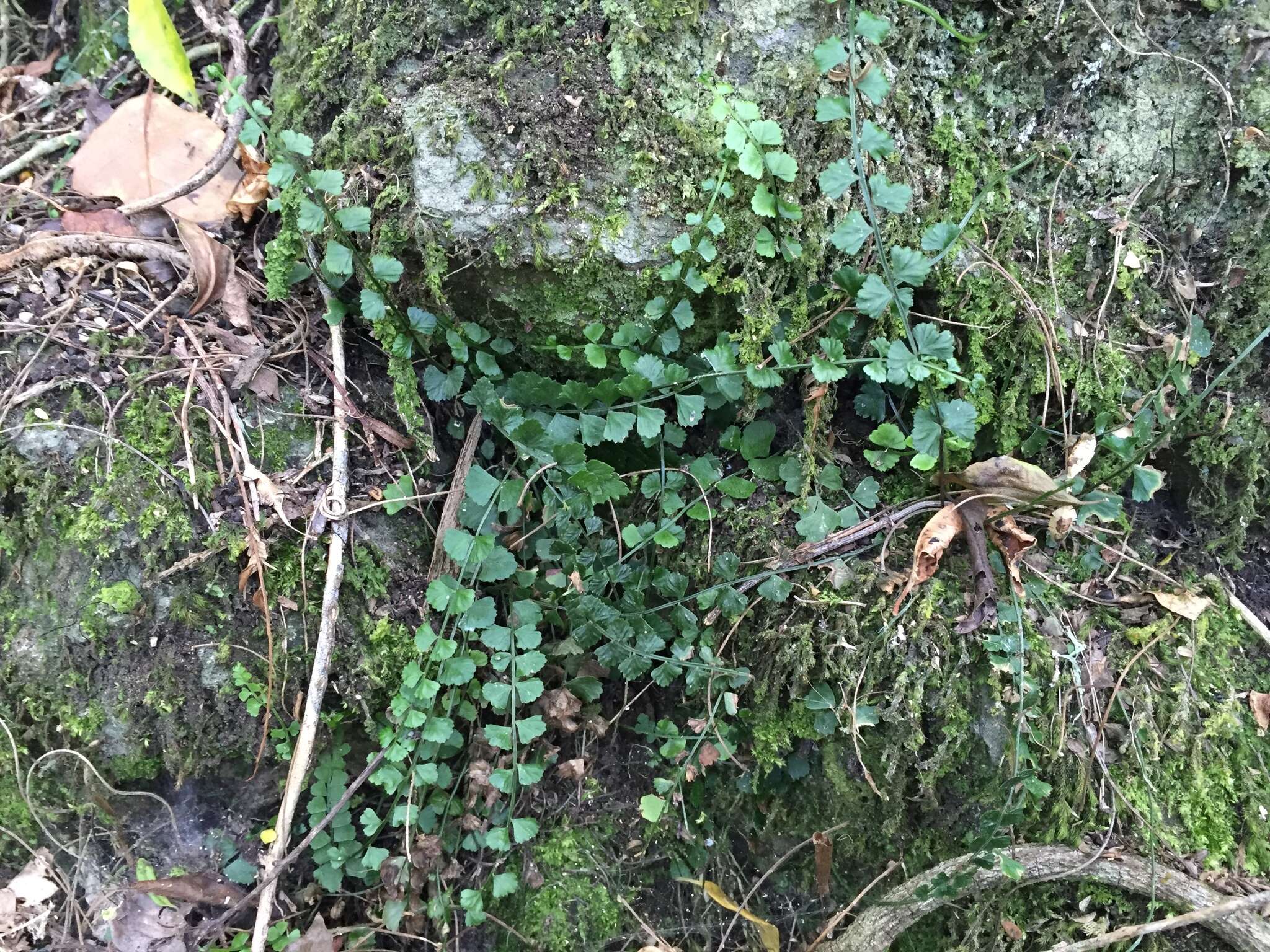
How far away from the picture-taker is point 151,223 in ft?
7.53

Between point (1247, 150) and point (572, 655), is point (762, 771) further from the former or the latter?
point (1247, 150)

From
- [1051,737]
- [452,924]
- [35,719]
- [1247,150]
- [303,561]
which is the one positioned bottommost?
[452,924]

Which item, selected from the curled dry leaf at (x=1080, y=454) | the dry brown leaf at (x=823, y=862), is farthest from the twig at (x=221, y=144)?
the dry brown leaf at (x=823, y=862)

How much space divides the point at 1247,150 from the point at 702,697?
226cm

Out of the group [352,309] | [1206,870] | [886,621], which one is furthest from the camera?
[352,309]

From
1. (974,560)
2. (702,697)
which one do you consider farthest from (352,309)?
(974,560)

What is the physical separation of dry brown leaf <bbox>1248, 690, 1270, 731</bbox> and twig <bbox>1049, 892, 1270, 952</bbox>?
17.1 inches

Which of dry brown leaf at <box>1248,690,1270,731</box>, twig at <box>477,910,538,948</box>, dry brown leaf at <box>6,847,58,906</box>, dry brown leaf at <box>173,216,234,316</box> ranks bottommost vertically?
twig at <box>477,910,538,948</box>

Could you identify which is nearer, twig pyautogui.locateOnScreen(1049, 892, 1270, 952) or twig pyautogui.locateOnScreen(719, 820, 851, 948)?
twig pyautogui.locateOnScreen(1049, 892, 1270, 952)

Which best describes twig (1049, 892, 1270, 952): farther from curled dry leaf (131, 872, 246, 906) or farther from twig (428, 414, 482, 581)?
curled dry leaf (131, 872, 246, 906)

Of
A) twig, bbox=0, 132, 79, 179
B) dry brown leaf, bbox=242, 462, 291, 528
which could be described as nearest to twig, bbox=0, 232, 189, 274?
twig, bbox=0, 132, 79, 179

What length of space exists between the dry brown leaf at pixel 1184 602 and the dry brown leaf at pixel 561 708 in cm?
172

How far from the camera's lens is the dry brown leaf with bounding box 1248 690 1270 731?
77.5 inches

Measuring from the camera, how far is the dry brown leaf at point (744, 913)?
85.1 inches
